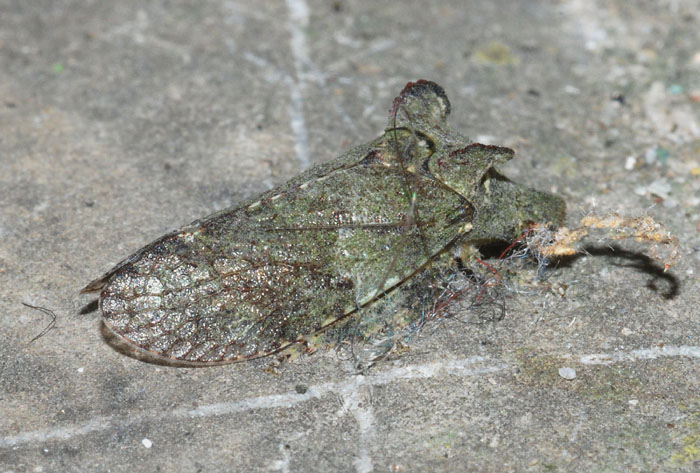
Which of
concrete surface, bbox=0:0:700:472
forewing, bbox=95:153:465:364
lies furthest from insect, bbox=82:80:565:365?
concrete surface, bbox=0:0:700:472

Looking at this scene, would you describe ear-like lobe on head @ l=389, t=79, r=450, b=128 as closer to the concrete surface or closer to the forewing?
the forewing

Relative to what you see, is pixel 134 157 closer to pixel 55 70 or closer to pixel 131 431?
pixel 55 70

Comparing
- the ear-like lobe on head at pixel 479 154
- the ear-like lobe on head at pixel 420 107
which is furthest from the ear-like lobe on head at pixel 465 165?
the ear-like lobe on head at pixel 420 107

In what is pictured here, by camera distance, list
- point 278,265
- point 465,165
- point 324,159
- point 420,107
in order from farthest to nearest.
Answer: point 324,159 < point 420,107 < point 465,165 < point 278,265

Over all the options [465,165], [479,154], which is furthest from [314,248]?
[479,154]

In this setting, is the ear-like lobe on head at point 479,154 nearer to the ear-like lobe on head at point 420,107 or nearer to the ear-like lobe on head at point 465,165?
the ear-like lobe on head at point 465,165

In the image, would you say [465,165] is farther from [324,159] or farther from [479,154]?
[324,159]
